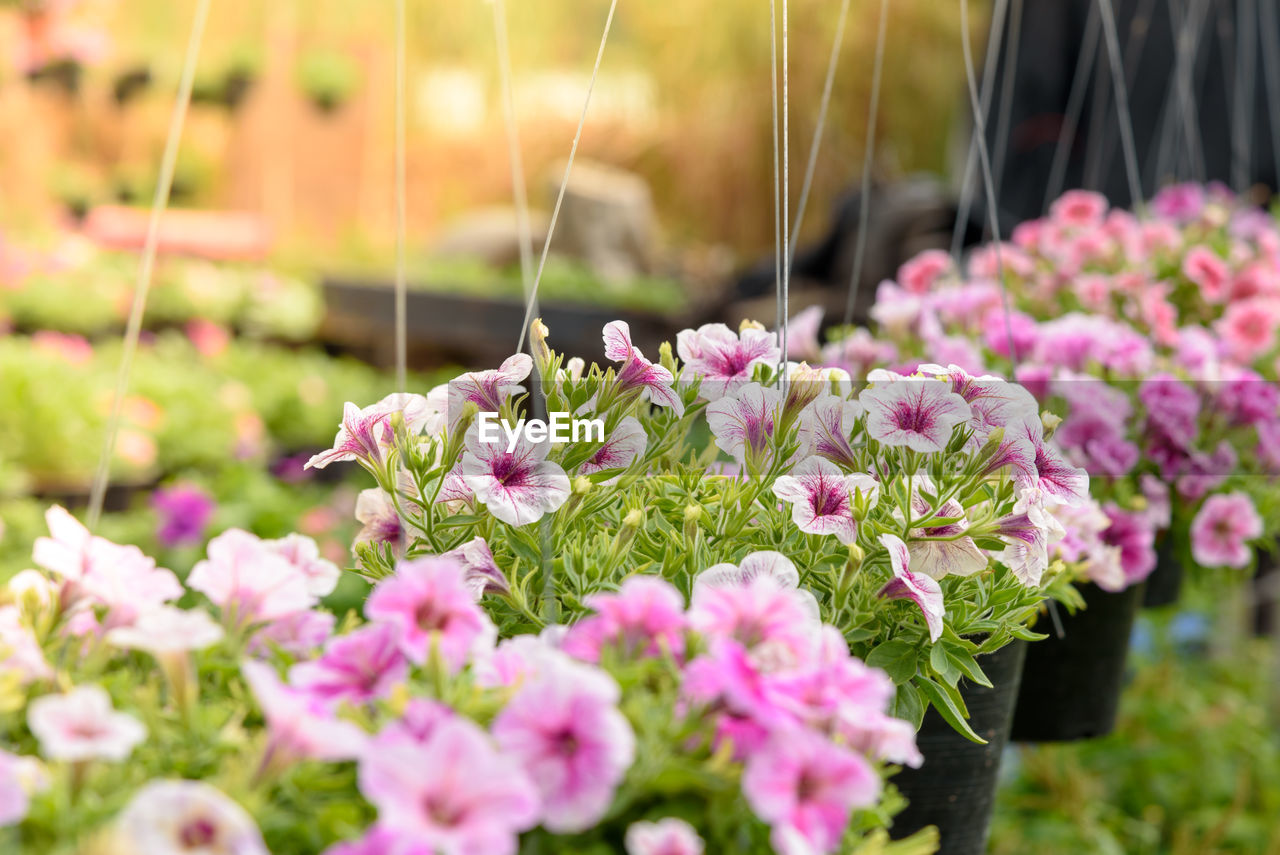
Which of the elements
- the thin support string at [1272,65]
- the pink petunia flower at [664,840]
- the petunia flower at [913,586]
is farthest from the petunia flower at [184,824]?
the thin support string at [1272,65]

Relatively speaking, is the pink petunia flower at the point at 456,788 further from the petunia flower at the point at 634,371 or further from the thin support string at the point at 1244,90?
the thin support string at the point at 1244,90

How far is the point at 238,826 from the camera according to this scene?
333mm

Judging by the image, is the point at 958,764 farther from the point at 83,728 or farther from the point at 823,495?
the point at 83,728

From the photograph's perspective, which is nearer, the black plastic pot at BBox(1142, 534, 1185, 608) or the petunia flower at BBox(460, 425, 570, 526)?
the petunia flower at BBox(460, 425, 570, 526)

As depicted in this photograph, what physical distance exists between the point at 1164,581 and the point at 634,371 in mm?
845

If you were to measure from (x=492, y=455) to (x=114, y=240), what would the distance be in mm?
5322

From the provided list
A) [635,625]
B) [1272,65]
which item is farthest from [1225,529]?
[1272,65]

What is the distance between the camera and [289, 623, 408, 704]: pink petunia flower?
1.41 feet

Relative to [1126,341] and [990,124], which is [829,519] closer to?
[1126,341]

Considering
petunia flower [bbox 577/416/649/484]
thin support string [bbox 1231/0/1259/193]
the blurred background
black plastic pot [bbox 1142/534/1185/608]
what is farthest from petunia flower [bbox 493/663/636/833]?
thin support string [bbox 1231/0/1259/193]

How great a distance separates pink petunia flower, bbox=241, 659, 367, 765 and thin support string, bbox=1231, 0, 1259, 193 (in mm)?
1843

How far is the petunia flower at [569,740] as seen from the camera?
37 cm

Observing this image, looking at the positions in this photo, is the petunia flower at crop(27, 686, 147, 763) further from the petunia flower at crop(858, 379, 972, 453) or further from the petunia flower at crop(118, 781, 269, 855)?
the petunia flower at crop(858, 379, 972, 453)

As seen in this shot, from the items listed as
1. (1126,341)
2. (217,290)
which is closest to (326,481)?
(217,290)
